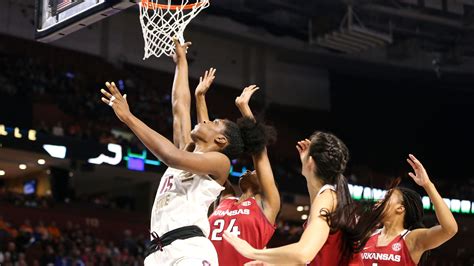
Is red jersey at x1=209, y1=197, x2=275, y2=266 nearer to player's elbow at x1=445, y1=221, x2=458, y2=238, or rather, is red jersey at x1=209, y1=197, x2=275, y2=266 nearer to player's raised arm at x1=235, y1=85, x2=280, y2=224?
player's raised arm at x1=235, y1=85, x2=280, y2=224

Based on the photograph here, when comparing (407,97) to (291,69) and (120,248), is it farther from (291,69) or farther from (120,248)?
(120,248)

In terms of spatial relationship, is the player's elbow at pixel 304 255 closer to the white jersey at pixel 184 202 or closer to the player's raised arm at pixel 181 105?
the white jersey at pixel 184 202

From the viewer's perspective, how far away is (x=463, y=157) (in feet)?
79.2

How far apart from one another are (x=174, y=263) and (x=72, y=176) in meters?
17.1

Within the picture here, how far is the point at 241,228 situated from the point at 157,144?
131 centimetres

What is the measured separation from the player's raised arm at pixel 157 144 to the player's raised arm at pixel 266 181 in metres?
0.76

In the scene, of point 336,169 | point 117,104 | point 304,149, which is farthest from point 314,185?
point 117,104

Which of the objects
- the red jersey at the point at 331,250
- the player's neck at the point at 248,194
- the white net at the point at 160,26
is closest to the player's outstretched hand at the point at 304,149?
the red jersey at the point at 331,250

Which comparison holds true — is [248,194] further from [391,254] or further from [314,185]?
[314,185]

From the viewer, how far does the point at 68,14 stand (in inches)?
228

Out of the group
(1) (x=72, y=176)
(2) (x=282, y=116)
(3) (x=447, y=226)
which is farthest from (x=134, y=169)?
(3) (x=447, y=226)

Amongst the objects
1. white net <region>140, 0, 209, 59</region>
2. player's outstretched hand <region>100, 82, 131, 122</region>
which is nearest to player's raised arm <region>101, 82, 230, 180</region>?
player's outstretched hand <region>100, 82, 131, 122</region>

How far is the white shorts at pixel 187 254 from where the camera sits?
412 centimetres

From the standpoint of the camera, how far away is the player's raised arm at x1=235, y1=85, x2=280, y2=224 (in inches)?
192
